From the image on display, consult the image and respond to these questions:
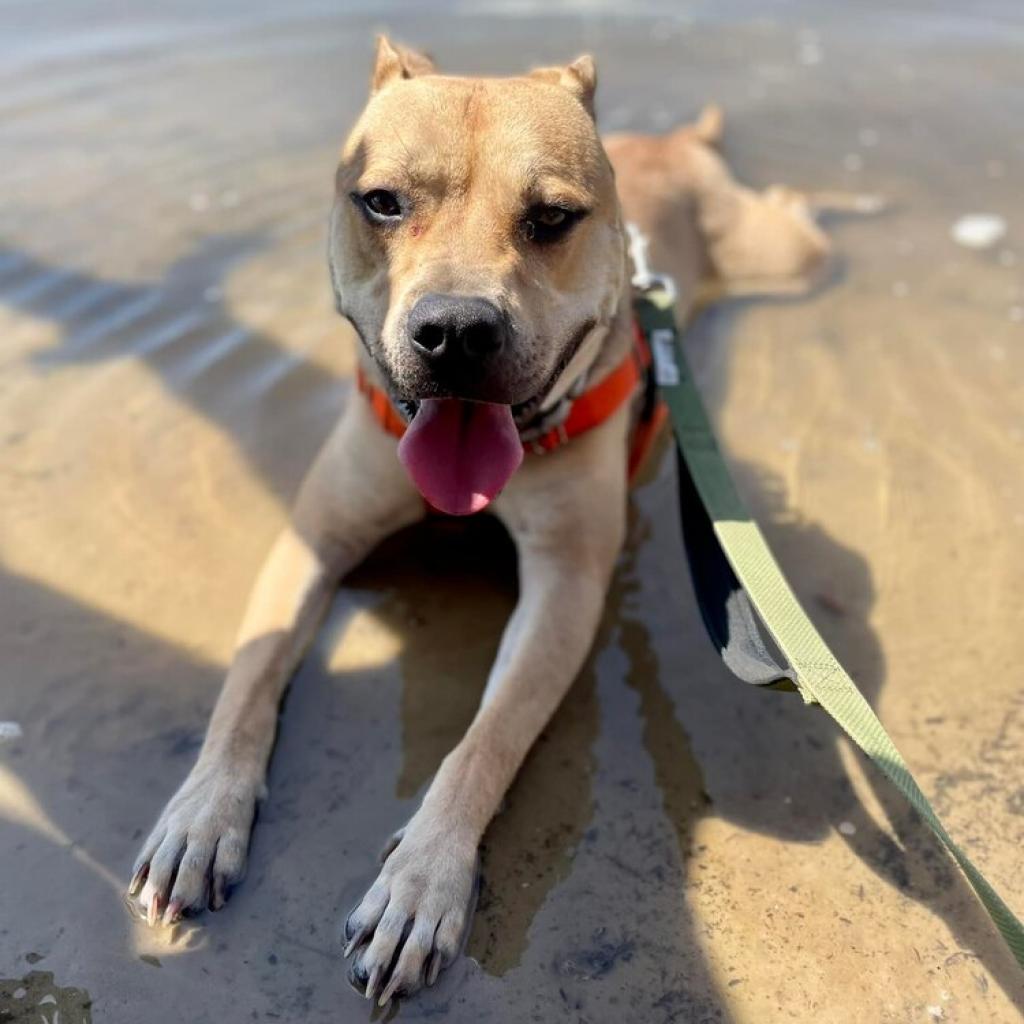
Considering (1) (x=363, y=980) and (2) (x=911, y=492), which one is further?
(2) (x=911, y=492)

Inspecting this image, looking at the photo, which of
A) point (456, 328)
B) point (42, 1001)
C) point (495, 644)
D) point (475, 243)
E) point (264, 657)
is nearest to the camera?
point (42, 1001)

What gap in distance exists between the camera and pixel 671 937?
7.71 ft

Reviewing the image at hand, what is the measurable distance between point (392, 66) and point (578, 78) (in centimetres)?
55

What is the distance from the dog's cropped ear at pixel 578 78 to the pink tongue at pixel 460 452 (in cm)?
106

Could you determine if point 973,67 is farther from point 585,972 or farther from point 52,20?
point 585,972

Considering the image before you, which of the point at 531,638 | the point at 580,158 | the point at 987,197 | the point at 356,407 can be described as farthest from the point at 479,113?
the point at 987,197

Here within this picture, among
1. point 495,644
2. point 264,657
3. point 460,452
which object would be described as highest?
point 460,452

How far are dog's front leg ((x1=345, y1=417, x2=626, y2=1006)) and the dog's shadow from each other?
13 centimetres

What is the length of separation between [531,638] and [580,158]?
1282 mm

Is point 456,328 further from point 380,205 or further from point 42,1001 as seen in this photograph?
point 42,1001

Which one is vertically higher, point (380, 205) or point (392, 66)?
point (392, 66)

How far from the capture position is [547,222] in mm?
2711

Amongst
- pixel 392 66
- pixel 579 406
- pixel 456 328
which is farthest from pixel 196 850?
pixel 392 66

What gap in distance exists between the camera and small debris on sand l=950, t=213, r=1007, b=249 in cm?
558
